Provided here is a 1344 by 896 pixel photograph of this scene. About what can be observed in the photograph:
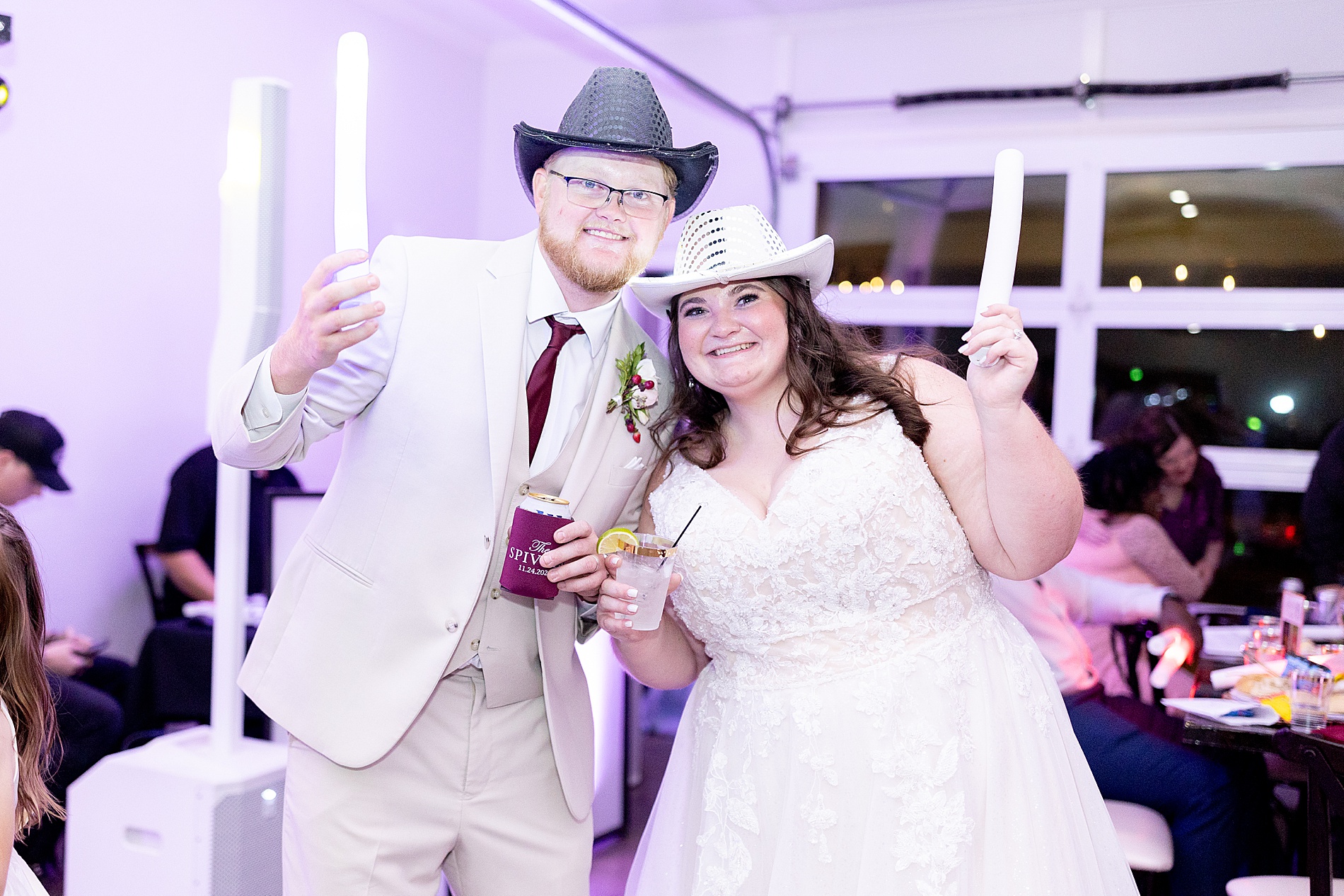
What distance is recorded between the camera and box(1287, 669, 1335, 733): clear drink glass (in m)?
2.71

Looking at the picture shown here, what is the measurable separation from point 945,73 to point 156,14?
12.7 ft

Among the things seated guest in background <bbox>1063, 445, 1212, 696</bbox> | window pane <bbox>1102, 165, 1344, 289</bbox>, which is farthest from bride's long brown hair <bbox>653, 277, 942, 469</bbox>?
window pane <bbox>1102, 165, 1344, 289</bbox>

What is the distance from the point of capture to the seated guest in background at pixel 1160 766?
2863 mm

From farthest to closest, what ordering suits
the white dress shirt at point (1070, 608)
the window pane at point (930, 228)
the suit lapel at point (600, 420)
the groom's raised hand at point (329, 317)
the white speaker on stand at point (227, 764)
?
the window pane at point (930, 228), the white dress shirt at point (1070, 608), the white speaker on stand at point (227, 764), the suit lapel at point (600, 420), the groom's raised hand at point (329, 317)

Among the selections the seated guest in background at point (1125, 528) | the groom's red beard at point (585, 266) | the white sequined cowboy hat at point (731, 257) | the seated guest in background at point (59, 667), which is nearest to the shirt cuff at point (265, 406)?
the groom's red beard at point (585, 266)

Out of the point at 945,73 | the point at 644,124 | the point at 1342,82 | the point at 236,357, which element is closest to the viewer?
the point at 644,124

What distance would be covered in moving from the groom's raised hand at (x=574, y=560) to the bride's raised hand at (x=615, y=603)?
0.02 metres

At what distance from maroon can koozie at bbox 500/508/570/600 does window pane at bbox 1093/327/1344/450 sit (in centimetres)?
443

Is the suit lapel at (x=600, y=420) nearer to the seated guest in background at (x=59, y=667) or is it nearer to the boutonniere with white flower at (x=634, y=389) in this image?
the boutonniere with white flower at (x=634, y=389)

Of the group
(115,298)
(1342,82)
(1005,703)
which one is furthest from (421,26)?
(1005,703)

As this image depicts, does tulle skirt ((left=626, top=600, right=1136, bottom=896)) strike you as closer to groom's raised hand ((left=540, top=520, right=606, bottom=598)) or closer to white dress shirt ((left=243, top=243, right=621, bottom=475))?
groom's raised hand ((left=540, top=520, right=606, bottom=598))

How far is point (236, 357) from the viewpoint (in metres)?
2.39

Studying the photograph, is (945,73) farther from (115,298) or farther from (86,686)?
(86,686)

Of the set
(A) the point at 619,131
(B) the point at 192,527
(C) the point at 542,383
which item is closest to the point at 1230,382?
(A) the point at 619,131
